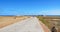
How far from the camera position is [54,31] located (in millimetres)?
24172
